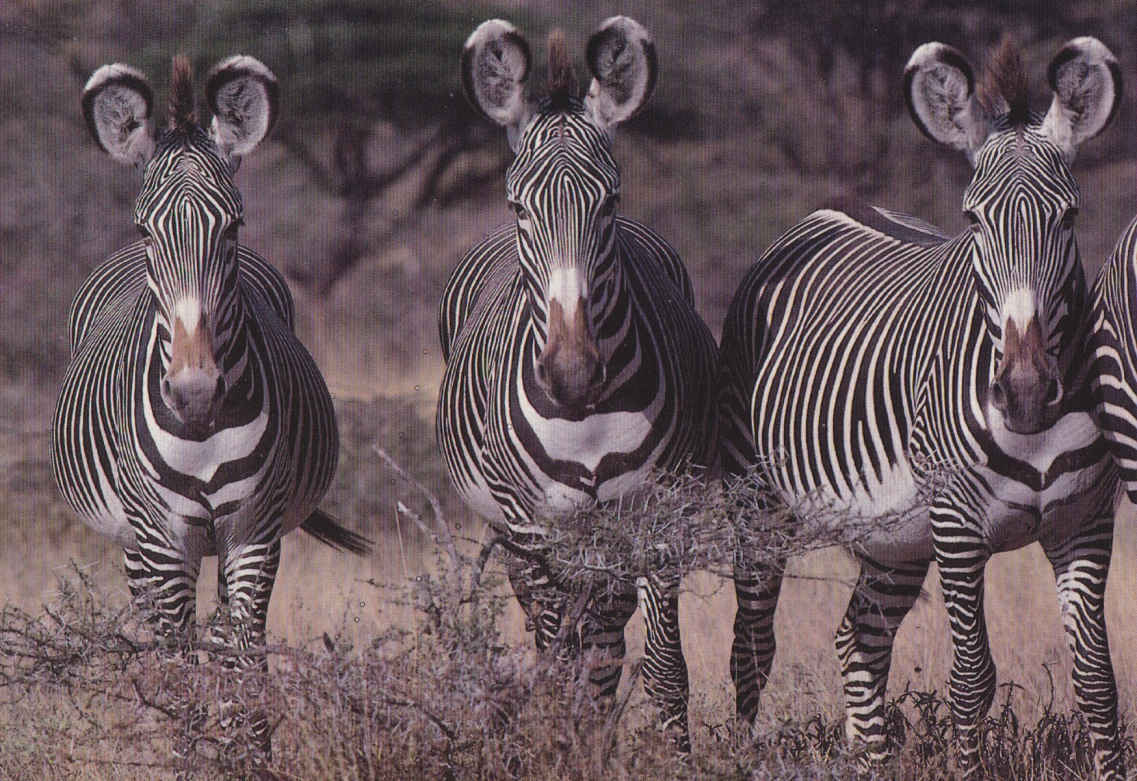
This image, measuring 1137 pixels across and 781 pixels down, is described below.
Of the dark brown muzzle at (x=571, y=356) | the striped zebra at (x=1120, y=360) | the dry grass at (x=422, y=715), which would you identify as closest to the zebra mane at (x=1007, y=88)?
the striped zebra at (x=1120, y=360)

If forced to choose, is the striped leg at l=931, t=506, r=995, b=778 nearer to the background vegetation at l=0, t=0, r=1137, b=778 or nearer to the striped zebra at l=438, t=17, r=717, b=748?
the striped zebra at l=438, t=17, r=717, b=748

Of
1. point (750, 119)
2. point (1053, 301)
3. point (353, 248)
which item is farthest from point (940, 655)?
point (750, 119)

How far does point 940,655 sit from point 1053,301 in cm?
318

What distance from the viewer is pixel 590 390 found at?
4.61 metres

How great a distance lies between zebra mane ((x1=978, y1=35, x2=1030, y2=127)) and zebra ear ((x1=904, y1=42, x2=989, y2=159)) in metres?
0.04

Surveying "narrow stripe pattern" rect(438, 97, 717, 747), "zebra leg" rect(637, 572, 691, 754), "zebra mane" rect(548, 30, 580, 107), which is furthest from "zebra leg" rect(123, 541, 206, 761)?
"zebra mane" rect(548, 30, 580, 107)

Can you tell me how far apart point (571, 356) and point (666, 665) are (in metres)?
1.57

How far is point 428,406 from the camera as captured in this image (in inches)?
514

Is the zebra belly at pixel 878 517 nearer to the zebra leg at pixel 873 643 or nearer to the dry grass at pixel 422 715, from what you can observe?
the dry grass at pixel 422 715

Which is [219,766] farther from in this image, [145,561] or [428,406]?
[428,406]

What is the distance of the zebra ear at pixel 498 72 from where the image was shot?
4.97 m

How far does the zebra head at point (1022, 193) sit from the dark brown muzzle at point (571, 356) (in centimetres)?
117

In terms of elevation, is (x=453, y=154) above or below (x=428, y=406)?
above

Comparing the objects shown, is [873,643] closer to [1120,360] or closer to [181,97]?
[1120,360]
